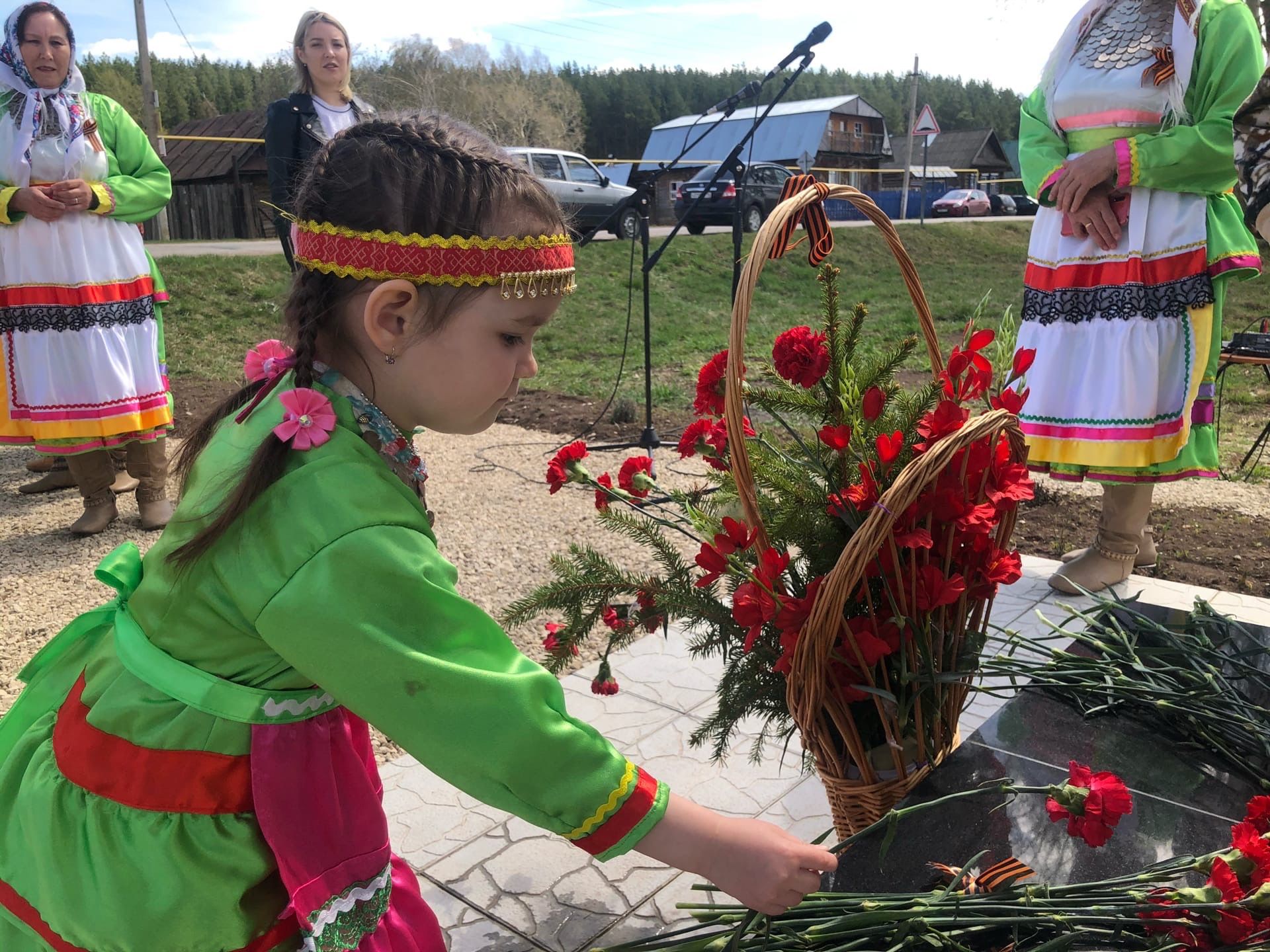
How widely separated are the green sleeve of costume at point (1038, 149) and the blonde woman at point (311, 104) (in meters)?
2.46

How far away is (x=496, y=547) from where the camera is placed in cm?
429

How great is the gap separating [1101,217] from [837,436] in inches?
88.1

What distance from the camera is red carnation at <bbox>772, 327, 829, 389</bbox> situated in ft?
5.13

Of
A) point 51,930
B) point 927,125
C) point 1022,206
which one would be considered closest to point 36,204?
point 51,930

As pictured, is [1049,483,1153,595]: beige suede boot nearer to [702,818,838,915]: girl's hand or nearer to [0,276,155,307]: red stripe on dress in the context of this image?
[702,818,838,915]: girl's hand

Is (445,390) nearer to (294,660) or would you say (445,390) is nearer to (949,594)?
(294,660)

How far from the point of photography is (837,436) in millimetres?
1487

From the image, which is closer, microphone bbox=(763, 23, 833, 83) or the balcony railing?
microphone bbox=(763, 23, 833, 83)

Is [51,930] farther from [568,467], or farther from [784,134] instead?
[784,134]

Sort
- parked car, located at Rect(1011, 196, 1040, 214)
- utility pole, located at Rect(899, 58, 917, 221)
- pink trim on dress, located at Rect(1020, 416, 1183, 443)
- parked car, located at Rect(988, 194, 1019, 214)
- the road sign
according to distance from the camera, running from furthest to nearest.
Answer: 1. parked car, located at Rect(1011, 196, 1040, 214)
2. parked car, located at Rect(988, 194, 1019, 214)
3. utility pole, located at Rect(899, 58, 917, 221)
4. the road sign
5. pink trim on dress, located at Rect(1020, 416, 1183, 443)

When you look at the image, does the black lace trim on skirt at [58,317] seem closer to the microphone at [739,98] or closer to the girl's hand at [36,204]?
the girl's hand at [36,204]

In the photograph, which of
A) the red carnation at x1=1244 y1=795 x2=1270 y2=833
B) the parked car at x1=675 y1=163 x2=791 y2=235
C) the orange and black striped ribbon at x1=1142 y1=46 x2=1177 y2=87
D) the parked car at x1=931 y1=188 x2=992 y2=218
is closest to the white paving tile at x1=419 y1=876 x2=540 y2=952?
the red carnation at x1=1244 y1=795 x2=1270 y2=833

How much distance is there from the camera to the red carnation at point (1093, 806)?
118 centimetres

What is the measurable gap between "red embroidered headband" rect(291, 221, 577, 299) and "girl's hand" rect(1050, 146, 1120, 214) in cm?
244
